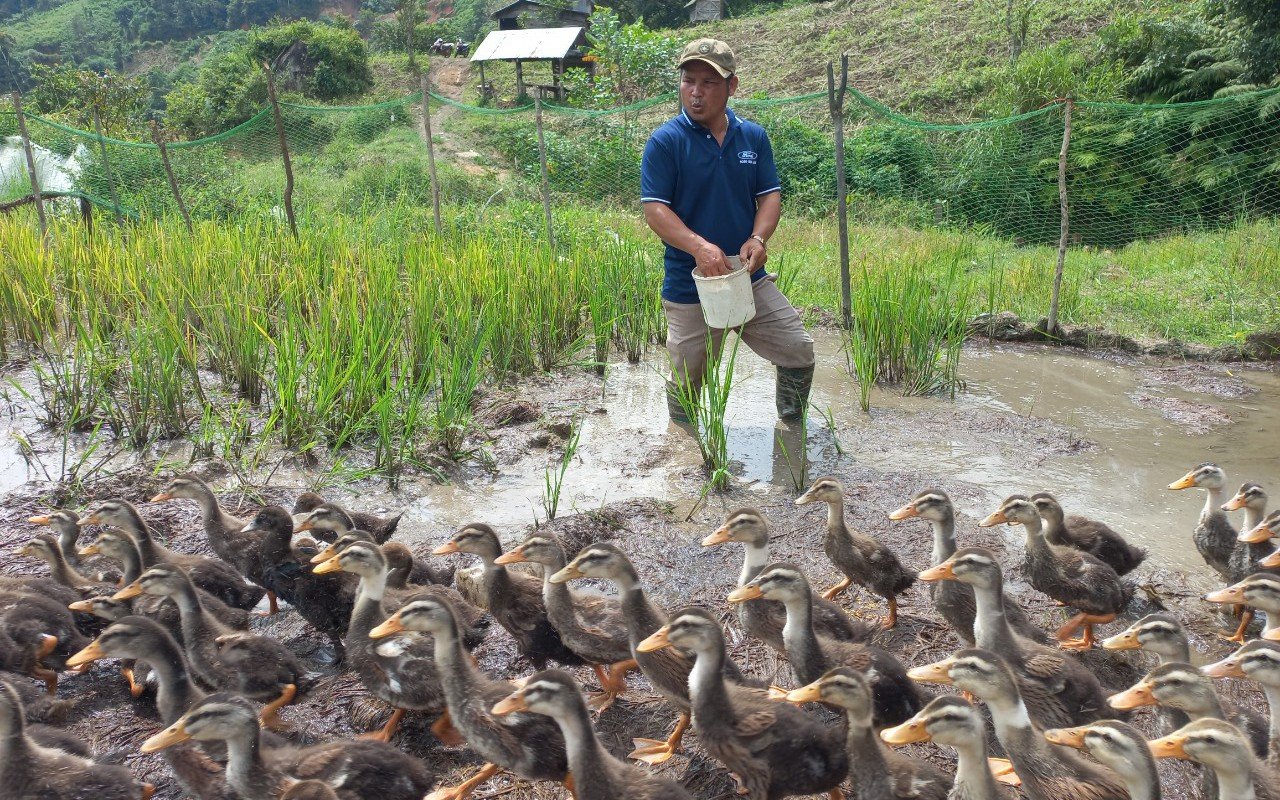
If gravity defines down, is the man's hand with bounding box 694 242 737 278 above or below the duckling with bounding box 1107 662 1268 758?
above

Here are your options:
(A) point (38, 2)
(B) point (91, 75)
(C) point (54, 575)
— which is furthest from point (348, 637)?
(A) point (38, 2)

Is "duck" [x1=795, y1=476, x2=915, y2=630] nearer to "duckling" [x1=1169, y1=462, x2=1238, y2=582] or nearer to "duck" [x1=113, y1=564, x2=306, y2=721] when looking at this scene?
"duckling" [x1=1169, y1=462, x2=1238, y2=582]

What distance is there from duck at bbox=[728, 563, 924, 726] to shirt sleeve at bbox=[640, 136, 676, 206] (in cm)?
297

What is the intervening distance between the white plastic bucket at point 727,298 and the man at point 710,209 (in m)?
0.10

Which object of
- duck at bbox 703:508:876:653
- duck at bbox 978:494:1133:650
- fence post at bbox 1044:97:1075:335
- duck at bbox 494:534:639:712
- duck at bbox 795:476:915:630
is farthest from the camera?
fence post at bbox 1044:97:1075:335

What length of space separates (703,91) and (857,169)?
13.1 metres

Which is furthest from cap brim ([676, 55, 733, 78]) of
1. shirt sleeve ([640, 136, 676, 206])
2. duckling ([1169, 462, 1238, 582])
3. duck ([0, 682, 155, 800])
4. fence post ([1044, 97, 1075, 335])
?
duck ([0, 682, 155, 800])

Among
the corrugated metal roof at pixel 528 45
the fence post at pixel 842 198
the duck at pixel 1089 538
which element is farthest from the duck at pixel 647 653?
the corrugated metal roof at pixel 528 45

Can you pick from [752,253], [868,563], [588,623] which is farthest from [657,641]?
[752,253]

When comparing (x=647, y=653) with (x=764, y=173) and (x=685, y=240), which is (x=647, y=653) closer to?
(x=685, y=240)

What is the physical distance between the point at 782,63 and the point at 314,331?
88.8ft

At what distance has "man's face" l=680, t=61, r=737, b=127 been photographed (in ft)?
18.3

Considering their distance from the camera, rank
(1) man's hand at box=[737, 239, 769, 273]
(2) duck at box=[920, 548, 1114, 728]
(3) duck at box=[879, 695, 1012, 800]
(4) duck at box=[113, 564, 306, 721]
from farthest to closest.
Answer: (1) man's hand at box=[737, 239, 769, 273] < (4) duck at box=[113, 564, 306, 721] < (2) duck at box=[920, 548, 1114, 728] < (3) duck at box=[879, 695, 1012, 800]

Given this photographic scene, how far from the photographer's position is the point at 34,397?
21.0 feet
